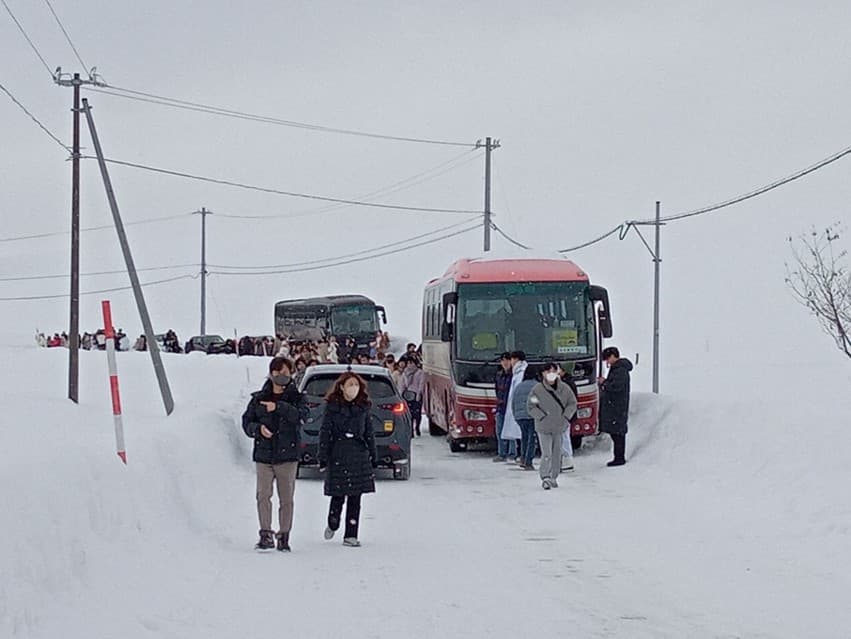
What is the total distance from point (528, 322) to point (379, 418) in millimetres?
5472

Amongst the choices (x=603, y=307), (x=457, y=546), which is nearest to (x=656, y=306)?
(x=603, y=307)

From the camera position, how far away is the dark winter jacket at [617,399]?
19.9 m

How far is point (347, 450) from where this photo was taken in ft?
39.9

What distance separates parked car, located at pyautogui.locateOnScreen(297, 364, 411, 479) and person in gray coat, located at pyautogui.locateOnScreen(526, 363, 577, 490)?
1.86 metres

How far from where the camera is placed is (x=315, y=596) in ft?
31.6

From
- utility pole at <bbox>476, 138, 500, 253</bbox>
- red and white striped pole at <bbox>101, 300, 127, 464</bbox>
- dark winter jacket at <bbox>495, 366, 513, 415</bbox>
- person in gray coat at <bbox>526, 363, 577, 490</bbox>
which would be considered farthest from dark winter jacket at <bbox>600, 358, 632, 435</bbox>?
utility pole at <bbox>476, 138, 500, 253</bbox>

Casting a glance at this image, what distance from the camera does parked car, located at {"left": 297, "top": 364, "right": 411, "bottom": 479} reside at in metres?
17.8

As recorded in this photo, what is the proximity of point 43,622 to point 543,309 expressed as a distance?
15.9m

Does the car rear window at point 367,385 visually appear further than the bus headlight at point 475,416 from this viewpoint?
No

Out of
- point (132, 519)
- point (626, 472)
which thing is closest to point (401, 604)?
point (132, 519)

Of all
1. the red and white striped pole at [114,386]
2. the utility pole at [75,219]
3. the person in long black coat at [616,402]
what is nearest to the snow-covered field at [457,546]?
the red and white striped pole at [114,386]

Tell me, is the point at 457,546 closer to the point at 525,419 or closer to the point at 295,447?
the point at 295,447

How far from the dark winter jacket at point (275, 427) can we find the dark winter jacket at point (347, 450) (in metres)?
0.47

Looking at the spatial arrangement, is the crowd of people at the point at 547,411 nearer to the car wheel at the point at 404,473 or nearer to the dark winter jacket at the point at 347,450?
the car wheel at the point at 404,473
